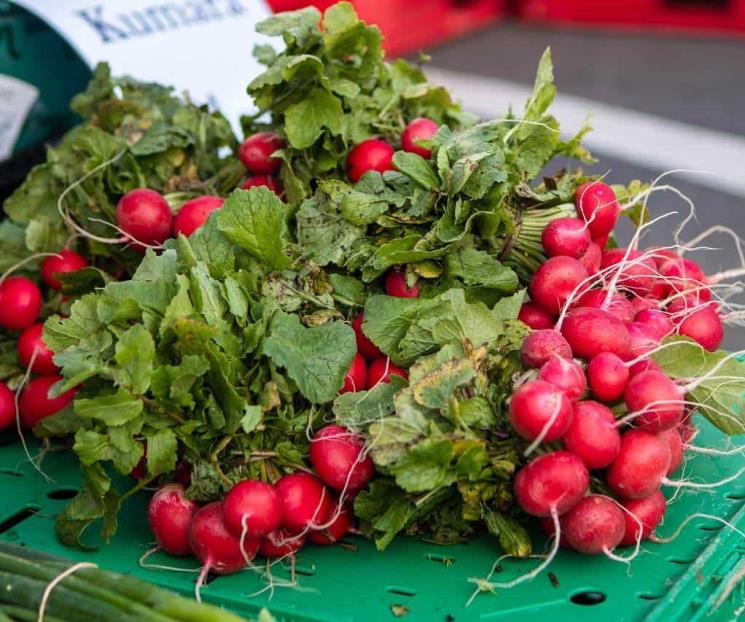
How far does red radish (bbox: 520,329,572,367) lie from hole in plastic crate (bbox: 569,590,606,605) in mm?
402

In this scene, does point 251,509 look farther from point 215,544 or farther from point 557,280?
point 557,280

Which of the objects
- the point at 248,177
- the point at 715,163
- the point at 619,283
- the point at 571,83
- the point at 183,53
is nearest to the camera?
the point at 619,283

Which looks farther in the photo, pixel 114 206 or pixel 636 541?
pixel 114 206

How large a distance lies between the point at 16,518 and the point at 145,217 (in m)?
0.69

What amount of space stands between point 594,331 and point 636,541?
0.40 meters

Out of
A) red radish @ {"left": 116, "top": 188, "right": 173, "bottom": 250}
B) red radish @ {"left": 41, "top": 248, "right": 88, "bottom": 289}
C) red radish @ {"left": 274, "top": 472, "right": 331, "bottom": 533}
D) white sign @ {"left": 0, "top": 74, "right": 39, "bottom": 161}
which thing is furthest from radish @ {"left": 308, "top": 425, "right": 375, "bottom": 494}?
white sign @ {"left": 0, "top": 74, "right": 39, "bottom": 161}

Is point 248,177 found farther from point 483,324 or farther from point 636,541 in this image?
point 636,541

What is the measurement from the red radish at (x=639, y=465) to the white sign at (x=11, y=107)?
7.17 ft

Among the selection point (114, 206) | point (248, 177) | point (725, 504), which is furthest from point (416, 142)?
point (725, 504)

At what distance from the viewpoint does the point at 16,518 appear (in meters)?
1.95

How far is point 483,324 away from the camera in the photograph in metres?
1.82

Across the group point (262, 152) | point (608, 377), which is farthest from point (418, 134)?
point (608, 377)

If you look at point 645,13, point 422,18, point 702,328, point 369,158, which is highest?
point 369,158

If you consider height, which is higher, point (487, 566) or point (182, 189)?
point (182, 189)
